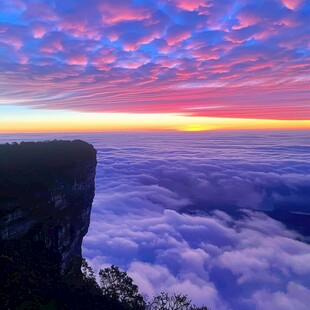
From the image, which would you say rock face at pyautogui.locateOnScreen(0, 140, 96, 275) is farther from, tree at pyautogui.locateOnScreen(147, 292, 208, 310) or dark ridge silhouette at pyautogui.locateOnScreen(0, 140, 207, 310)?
tree at pyautogui.locateOnScreen(147, 292, 208, 310)

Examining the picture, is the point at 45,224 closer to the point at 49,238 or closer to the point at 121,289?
the point at 49,238

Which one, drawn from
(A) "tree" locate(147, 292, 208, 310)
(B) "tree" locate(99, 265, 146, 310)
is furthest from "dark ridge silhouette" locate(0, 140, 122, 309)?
(A) "tree" locate(147, 292, 208, 310)

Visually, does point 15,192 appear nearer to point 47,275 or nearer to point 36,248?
point 36,248

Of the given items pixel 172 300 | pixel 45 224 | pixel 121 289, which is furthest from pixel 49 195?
pixel 172 300

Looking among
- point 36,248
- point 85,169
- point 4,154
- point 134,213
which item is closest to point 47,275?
point 36,248

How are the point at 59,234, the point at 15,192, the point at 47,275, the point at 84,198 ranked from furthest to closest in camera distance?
1. the point at 84,198
2. the point at 59,234
3. the point at 15,192
4. the point at 47,275

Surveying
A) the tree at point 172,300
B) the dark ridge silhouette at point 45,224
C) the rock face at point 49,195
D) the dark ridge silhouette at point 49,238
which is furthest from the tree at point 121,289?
the rock face at point 49,195

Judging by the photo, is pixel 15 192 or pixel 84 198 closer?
pixel 15 192
